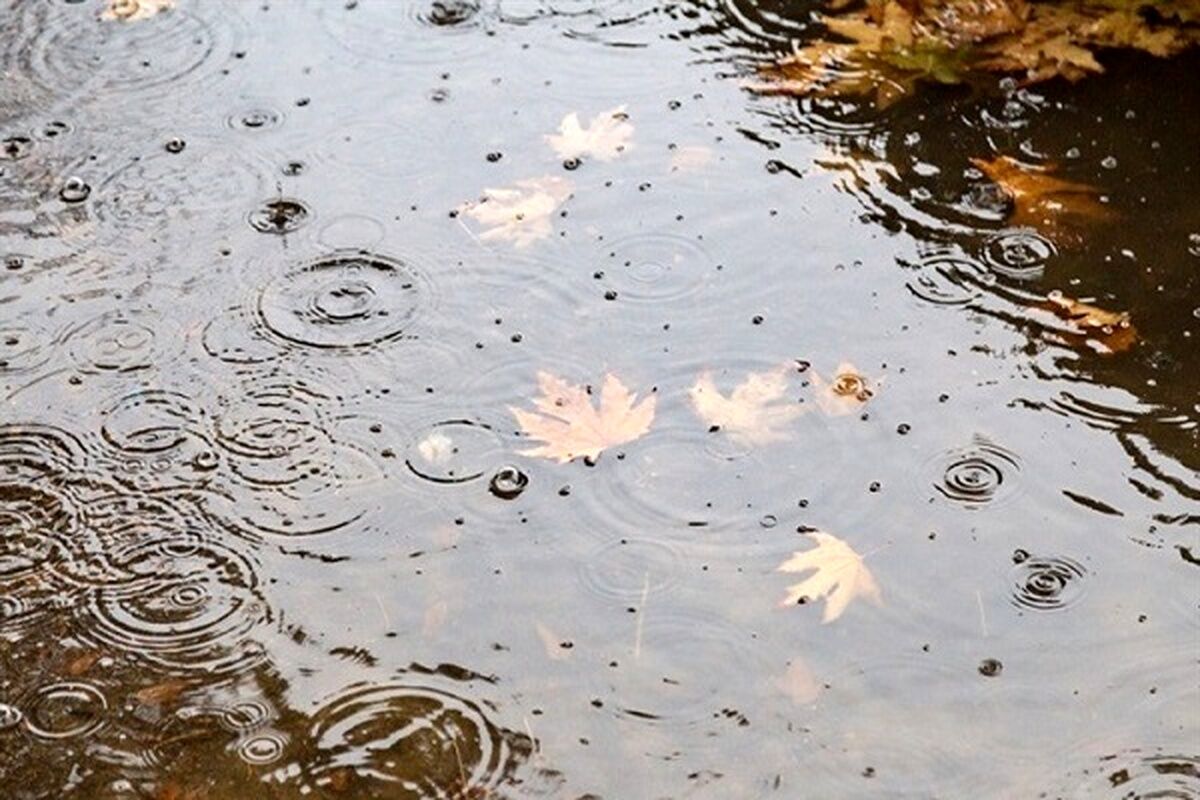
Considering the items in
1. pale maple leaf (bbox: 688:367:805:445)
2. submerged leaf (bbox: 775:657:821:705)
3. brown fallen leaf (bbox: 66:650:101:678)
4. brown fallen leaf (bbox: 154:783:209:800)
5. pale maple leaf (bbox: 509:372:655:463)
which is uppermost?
pale maple leaf (bbox: 688:367:805:445)

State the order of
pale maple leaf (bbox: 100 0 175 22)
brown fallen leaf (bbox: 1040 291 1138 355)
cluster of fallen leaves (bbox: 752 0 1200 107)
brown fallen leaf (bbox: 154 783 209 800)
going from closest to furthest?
brown fallen leaf (bbox: 154 783 209 800) → brown fallen leaf (bbox: 1040 291 1138 355) → cluster of fallen leaves (bbox: 752 0 1200 107) → pale maple leaf (bbox: 100 0 175 22)

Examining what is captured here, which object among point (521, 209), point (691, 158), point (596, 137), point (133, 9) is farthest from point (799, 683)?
point (133, 9)

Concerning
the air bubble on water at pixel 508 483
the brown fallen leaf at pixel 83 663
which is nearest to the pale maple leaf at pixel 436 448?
the air bubble on water at pixel 508 483

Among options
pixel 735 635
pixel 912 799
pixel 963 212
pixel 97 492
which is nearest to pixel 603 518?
pixel 735 635

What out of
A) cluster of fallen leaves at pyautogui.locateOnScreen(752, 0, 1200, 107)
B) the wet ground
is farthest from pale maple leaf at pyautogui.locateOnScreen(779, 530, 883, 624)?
cluster of fallen leaves at pyautogui.locateOnScreen(752, 0, 1200, 107)

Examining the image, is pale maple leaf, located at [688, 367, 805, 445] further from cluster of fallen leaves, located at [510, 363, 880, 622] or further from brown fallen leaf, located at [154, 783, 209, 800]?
brown fallen leaf, located at [154, 783, 209, 800]

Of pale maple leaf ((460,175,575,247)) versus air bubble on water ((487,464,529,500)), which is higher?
pale maple leaf ((460,175,575,247))

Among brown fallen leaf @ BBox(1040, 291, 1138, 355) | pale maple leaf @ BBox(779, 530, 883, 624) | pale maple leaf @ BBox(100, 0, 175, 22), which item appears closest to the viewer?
pale maple leaf @ BBox(779, 530, 883, 624)

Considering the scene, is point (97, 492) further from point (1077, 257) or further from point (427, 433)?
point (1077, 257)
